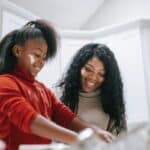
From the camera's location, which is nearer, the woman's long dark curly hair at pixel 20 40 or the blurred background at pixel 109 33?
the woman's long dark curly hair at pixel 20 40

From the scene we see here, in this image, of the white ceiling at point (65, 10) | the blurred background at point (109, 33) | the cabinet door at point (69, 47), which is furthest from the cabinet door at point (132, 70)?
the white ceiling at point (65, 10)

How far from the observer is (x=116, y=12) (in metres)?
2.24

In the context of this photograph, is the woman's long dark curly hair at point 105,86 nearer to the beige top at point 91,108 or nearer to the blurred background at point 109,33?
the beige top at point 91,108

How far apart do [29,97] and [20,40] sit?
18 cm

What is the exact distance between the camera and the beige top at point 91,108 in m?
1.30

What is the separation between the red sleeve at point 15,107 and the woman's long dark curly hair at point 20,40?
145 mm

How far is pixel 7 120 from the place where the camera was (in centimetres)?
77

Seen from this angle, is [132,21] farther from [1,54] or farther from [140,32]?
[1,54]

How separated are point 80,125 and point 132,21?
45.6 inches

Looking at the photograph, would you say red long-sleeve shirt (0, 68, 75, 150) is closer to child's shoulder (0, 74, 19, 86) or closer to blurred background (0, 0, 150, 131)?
child's shoulder (0, 74, 19, 86)

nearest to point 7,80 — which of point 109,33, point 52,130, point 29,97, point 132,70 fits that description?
point 29,97

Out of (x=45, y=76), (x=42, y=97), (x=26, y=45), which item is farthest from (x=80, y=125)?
(x=45, y=76)

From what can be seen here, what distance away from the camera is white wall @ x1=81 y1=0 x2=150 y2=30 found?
2.14 meters

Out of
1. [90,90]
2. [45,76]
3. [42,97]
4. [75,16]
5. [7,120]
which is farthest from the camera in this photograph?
[75,16]
